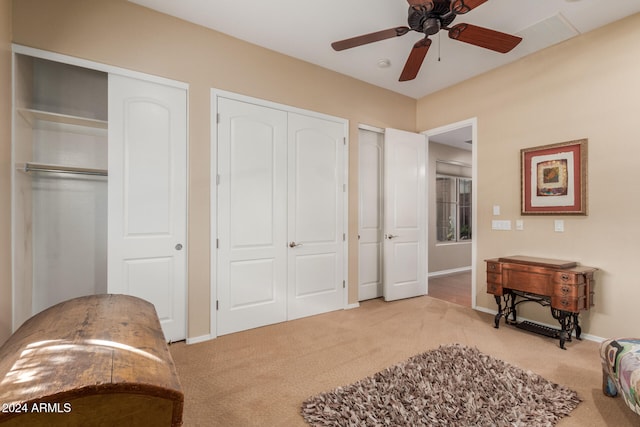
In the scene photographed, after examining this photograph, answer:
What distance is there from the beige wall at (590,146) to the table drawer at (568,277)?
0.45 metres

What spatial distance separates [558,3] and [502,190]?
1841 millimetres

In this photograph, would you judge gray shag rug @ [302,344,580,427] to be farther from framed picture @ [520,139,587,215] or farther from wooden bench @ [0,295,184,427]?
framed picture @ [520,139,587,215]

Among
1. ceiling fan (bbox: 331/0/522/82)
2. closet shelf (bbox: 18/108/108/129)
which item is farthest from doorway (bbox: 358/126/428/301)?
closet shelf (bbox: 18/108/108/129)

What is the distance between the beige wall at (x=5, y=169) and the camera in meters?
1.95

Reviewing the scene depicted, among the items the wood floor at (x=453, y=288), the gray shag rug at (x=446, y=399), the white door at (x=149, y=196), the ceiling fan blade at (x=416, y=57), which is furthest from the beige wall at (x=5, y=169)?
the wood floor at (x=453, y=288)

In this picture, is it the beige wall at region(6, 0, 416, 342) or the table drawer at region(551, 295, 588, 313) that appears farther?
the table drawer at region(551, 295, 588, 313)

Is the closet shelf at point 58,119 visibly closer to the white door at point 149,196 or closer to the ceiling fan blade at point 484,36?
the white door at point 149,196

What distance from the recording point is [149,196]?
2693 millimetres

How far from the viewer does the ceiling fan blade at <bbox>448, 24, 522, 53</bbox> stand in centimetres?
218

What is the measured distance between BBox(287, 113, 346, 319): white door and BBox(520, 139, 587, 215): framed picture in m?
2.06

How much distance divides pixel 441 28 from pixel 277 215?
2.23 metres

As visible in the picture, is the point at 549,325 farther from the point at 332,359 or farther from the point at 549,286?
the point at 332,359

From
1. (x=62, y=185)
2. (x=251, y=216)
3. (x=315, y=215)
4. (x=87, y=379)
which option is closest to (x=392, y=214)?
(x=315, y=215)

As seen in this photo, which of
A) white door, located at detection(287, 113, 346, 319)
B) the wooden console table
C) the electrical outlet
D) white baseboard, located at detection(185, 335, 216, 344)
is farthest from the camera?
the electrical outlet
